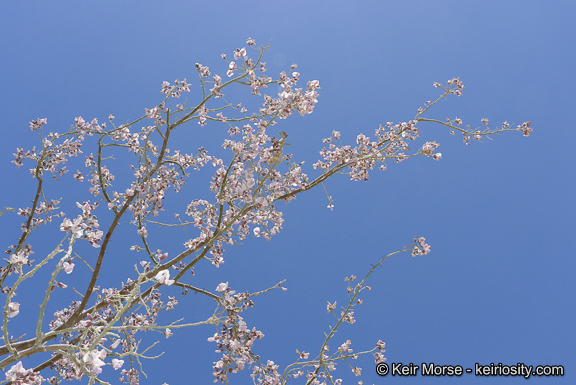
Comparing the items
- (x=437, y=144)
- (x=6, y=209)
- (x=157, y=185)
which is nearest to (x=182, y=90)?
(x=157, y=185)

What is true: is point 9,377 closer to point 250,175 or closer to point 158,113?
point 250,175

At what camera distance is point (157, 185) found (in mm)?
5836

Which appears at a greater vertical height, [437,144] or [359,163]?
[437,144]

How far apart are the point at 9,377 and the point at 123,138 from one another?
4458 millimetres

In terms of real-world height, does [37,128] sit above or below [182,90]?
below

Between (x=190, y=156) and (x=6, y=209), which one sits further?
(x=190, y=156)

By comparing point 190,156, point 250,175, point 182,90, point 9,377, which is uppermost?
point 182,90

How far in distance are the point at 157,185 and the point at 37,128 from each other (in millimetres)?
2607

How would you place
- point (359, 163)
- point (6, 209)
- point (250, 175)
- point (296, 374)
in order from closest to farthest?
point (250, 175) → point (6, 209) → point (359, 163) → point (296, 374)

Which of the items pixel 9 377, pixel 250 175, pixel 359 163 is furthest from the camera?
pixel 359 163

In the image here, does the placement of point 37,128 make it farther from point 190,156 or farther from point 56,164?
point 190,156

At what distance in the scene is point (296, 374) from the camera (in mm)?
5656

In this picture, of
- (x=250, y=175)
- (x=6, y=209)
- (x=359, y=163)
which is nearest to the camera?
(x=250, y=175)

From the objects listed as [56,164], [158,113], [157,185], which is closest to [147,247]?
[157,185]
